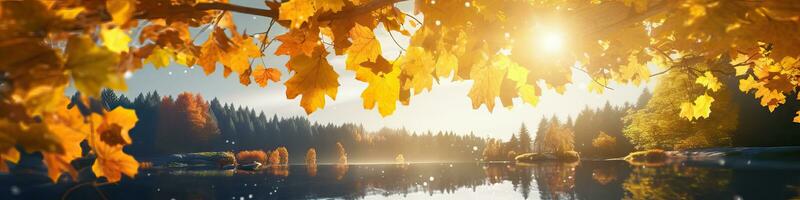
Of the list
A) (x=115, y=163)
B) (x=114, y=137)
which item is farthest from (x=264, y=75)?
(x=114, y=137)

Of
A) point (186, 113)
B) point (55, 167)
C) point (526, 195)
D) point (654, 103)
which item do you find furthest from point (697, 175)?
point (186, 113)

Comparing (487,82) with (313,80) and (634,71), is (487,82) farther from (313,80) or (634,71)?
(634,71)

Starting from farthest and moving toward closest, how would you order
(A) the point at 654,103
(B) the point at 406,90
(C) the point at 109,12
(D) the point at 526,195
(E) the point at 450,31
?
1. (A) the point at 654,103
2. (D) the point at 526,195
3. (B) the point at 406,90
4. (E) the point at 450,31
5. (C) the point at 109,12

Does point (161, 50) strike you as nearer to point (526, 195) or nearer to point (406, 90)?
point (406, 90)

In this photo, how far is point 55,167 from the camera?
4.07 ft

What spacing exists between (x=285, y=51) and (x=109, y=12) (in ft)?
2.96

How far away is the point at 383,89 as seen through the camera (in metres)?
1.97

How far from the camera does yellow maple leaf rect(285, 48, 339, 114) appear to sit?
5.93 ft

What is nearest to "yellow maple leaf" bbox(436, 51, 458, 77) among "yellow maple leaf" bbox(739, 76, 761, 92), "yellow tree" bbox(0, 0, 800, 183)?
"yellow tree" bbox(0, 0, 800, 183)

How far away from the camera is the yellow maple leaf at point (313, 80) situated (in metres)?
1.81

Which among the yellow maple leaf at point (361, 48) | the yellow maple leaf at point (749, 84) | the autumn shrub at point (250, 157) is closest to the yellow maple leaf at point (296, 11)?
the yellow maple leaf at point (361, 48)

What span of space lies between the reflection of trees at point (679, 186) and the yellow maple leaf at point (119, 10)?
13.7 meters

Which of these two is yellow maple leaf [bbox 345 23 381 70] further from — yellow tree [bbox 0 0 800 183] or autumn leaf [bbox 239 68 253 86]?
autumn leaf [bbox 239 68 253 86]

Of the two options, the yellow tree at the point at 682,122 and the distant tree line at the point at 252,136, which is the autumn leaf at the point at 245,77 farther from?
the distant tree line at the point at 252,136
